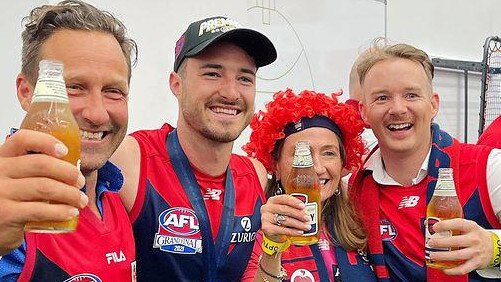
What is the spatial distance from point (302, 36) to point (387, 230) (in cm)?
180

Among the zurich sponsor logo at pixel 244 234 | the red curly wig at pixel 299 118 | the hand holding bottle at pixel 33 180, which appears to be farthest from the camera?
the red curly wig at pixel 299 118

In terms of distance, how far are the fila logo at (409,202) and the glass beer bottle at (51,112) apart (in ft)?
4.49

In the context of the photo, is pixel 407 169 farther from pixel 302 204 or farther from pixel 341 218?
pixel 302 204

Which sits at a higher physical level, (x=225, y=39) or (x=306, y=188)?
(x=225, y=39)

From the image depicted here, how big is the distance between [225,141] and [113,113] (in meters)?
0.59

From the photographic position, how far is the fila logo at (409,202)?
201 centimetres

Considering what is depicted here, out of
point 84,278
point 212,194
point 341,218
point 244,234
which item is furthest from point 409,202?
point 84,278

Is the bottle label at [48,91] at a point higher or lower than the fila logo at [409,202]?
higher

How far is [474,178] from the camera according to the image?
1.92 meters

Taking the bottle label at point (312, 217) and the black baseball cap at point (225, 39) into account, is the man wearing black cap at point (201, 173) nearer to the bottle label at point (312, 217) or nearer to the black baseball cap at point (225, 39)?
the black baseball cap at point (225, 39)

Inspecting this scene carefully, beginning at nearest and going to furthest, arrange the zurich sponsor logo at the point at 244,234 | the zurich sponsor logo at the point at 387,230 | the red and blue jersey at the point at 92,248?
1. the red and blue jersey at the point at 92,248
2. the zurich sponsor logo at the point at 244,234
3. the zurich sponsor logo at the point at 387,230

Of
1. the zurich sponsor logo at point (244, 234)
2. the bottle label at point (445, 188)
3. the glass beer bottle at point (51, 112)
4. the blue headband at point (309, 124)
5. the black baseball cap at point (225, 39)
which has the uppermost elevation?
the black baseball cap at point (225, 39)

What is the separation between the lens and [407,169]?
210cm

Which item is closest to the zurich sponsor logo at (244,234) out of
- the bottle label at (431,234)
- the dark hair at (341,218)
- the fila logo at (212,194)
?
the fila logo at (212,194)
